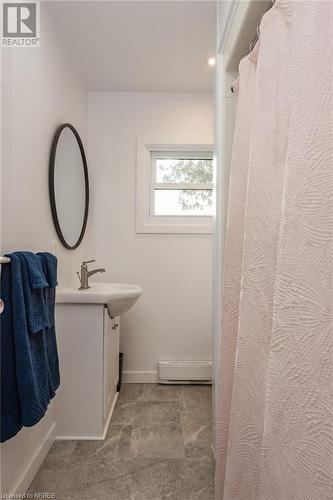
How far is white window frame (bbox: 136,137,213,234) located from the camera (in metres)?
2.64

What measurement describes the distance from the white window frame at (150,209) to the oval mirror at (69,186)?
0.46 meters

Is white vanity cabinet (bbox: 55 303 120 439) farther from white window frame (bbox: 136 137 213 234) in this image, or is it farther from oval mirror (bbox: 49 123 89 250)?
white window frame (bbox: 136 137 213 234)

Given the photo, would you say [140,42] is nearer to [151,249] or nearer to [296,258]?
[151,249]

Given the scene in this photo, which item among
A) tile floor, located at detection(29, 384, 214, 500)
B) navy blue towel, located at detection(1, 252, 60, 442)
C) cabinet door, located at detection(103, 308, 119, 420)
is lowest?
tile floor, located at detection(29, 384, 214, 500)

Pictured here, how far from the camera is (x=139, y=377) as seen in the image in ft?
8.59

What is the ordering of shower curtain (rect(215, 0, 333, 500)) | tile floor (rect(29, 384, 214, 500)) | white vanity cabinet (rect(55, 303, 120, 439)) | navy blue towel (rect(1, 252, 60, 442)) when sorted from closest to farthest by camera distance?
1. shower curtain (rect(215, 0, 333, 500))
2. navy blue towel (rect(1, 252, 60, 442))
3. tile floor (rect(29, 384, 214, 500))
4. white vanity cabinet (rect(55, 303, 120, 439))

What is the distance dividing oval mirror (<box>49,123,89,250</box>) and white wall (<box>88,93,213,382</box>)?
261 mm

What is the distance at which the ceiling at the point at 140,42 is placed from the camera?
170 cm

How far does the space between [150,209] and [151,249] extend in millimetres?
372

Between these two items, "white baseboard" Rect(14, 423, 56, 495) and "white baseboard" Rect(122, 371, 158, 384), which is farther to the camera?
"white baseboard" Rect(122, 371, 158, 384)

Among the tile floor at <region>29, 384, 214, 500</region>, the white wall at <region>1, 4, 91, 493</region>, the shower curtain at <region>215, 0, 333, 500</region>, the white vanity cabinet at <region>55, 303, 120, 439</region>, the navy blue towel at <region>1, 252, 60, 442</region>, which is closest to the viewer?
the shower curtain at <region>215, 0, 333, 500</region>

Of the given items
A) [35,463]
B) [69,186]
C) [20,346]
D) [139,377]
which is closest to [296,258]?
[20,346]

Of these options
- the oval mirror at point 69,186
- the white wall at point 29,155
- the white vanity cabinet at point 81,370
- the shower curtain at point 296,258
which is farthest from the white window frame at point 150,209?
the shower curtain at point 296,258

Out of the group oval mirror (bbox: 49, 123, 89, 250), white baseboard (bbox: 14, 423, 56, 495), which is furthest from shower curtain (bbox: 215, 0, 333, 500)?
A: oval mirror (bbox: 49, 123, 89, 250)
